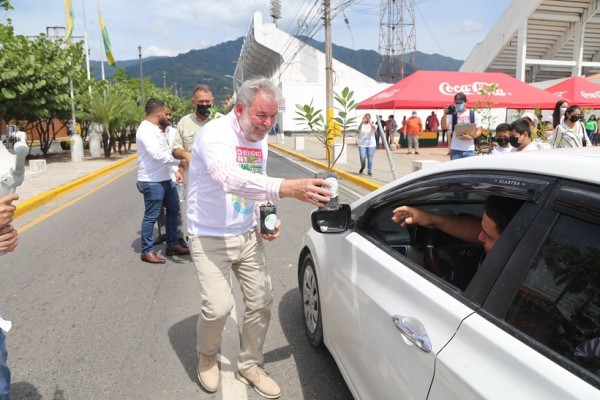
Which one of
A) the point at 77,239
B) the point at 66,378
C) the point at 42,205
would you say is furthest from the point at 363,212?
the point at 42,205

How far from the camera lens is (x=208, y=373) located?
107 inches

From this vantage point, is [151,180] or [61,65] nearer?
[151,180]

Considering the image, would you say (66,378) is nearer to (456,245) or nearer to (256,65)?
(456,245)

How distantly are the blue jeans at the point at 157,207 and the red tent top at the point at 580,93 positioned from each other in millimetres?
13598

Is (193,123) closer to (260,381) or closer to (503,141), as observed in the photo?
(260,381)

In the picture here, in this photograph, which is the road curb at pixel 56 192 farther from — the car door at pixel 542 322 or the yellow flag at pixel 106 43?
the yellow flag at pixel 106 43

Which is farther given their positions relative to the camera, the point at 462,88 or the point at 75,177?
the point at 75,177

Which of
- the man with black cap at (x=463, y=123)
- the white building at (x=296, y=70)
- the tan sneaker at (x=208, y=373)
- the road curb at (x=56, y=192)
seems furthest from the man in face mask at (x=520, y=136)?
the white building at (x=296, y=70)

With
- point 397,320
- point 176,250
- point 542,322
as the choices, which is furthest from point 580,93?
point 542,322

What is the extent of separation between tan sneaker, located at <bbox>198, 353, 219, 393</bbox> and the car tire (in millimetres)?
705

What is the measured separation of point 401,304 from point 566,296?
0.61m

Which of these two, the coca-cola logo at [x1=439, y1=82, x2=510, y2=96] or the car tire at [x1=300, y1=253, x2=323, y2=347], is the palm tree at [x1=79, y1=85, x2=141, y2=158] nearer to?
the coca-cola logo at [x1=439, y1=82, x2=510, y2=96]

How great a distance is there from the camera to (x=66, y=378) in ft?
9.41

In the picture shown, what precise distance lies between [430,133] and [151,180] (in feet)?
67.4
